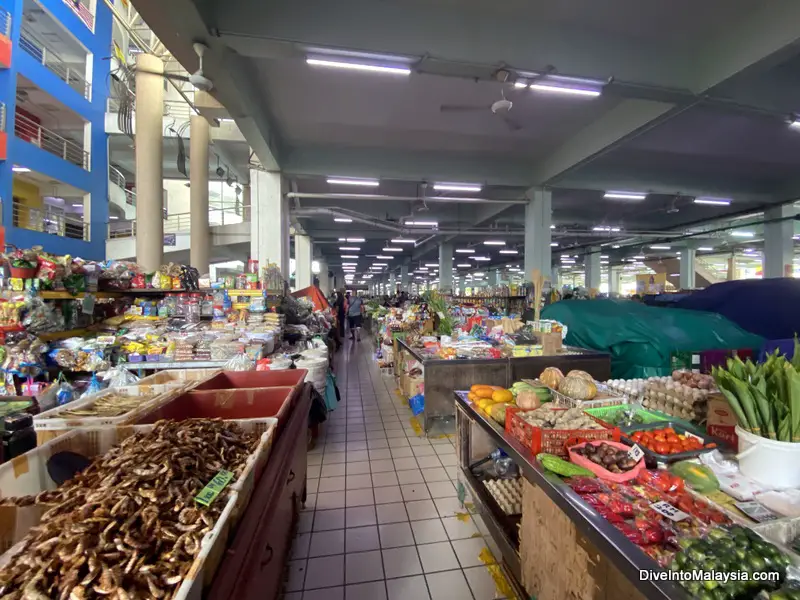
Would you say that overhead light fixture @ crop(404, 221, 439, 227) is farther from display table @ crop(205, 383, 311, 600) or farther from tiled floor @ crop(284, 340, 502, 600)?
display table @ crop(205, 383, 311, 600)

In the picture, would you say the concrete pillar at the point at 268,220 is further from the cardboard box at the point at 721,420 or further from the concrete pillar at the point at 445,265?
the concrete pillar at the point at 445,265

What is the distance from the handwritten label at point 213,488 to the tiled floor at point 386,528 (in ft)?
4.12

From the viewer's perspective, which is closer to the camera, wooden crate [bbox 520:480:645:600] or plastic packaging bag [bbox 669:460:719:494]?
wooden crate [bbox 520:480:645:600]

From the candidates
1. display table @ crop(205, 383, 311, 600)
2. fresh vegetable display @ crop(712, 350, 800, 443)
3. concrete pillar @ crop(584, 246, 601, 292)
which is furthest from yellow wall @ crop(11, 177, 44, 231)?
concrete pillar @ crop(584, 246, 601, 292)

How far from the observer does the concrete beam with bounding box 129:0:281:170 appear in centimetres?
325

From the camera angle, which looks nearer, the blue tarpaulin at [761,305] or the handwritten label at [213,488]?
the handwritten label at [213,488]

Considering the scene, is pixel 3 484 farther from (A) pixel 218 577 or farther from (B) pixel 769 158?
(B) pixel 769 158

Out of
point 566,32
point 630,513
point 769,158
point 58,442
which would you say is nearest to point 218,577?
point 58,442

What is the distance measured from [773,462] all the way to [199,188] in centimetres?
1182

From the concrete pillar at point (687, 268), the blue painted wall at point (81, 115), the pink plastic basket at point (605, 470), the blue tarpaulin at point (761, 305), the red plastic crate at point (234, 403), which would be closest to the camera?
the pink plastic basket at point (605, 470)

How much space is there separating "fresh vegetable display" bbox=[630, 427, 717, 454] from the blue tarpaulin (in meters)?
4.45

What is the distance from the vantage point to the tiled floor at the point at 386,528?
2121 millimetres

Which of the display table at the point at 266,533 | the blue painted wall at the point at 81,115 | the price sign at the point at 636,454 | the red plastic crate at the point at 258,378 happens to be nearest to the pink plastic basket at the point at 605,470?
the price sign at the point at 636,454

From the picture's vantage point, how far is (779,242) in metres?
10.4
